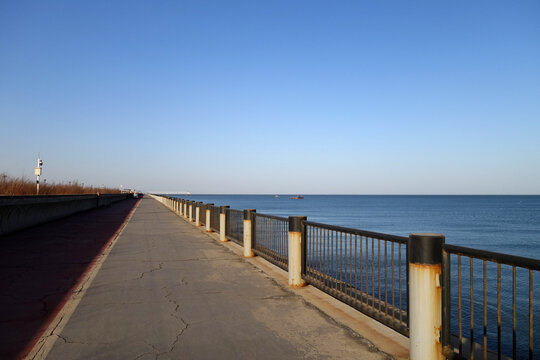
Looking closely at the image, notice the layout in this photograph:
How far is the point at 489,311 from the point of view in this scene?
12047 millimetres

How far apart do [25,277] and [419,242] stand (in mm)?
8071

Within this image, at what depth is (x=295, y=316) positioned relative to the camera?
218 inches

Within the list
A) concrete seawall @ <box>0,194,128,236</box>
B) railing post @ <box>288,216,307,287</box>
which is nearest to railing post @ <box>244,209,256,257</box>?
railing post @ <box>288,216,307,287</box>

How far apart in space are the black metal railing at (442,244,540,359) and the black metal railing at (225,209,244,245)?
6.55 meters

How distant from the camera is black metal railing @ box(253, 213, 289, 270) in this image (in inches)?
348

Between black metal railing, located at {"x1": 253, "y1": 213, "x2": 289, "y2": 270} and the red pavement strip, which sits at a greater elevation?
black metal railing, located at {"x1": 253, "y1": 213, "x2": 289, "y2": 270}

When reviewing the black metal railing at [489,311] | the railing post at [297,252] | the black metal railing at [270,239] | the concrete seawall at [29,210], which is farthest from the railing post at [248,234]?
the concrete seawall at [29,210]

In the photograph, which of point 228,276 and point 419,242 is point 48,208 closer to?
point 228,276

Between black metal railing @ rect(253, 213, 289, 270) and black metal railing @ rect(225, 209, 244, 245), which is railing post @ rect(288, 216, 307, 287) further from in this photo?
black metal railing @ rect(225, 209, 244, 245)

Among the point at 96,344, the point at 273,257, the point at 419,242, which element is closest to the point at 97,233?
the point at 273,257

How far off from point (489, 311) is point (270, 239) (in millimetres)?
7675

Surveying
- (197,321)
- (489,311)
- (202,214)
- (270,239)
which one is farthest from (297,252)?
(202,214)

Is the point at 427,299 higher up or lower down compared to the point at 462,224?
higher up

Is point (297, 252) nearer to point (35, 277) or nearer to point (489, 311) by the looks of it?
point (35, 277)
